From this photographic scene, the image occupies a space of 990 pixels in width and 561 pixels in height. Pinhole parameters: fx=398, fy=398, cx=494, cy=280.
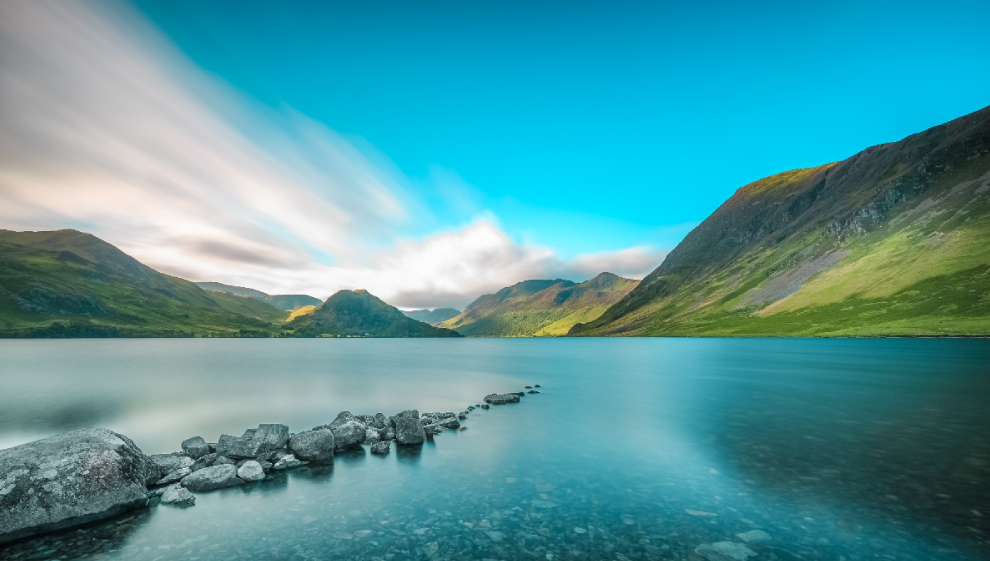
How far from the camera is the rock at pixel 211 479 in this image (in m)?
20.6

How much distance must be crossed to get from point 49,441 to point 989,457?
163 feet

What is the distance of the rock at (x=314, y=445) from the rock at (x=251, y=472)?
2666mm

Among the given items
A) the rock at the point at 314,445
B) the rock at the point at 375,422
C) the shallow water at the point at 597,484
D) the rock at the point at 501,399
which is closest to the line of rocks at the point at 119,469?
the rock at the point at 314,445

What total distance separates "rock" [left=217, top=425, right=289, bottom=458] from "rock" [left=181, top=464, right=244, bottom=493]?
9.39 feet

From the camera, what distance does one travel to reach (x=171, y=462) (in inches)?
904

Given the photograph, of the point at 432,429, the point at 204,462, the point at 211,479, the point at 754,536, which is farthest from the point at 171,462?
the point at 754,536

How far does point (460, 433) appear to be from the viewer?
33375 millimetres

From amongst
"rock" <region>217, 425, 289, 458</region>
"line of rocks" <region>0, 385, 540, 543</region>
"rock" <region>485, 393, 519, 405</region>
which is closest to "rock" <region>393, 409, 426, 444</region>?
"line of rocks" <region>0, 385, 540, 543</region>

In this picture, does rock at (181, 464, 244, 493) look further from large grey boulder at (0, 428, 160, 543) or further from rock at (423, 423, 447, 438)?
rock at (423, 423, 447, 438)

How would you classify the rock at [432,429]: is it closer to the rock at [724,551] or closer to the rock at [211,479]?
the rock at [211,479]

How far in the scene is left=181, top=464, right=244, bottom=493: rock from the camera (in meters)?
20.6

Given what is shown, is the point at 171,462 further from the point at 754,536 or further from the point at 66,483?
the point at 754,536

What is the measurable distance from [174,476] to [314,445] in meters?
6.93

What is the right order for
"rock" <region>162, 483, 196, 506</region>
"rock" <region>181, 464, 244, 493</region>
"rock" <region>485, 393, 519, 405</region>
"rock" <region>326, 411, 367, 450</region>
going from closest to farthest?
1. "rock" <region>162, 483, 196, 506</region>
2. "rock" <region>181, 464, 244, 493</region>
3. "rock" <region>326, 411, 367, 450</region>
4. "rock" <region>485, 393, 519, 405</region>
